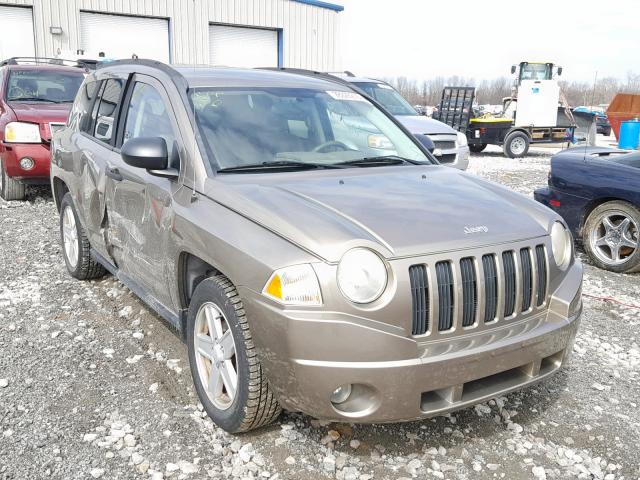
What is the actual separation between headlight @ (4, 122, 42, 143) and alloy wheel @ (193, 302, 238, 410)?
20.5 ft

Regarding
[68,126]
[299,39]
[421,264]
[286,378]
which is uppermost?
[299,39]

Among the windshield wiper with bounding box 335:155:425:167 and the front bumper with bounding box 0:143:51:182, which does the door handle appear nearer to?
the windshield wiper with bounding box 335:155:425:167

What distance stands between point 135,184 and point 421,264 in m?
2.05

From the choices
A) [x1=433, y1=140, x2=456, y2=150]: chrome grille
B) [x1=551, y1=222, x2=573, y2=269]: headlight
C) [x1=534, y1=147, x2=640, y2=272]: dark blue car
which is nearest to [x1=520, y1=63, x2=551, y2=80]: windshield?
[x1=433, y1=140, x2=456, y2=150]: chrome grille

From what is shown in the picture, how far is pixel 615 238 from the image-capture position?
625 cm

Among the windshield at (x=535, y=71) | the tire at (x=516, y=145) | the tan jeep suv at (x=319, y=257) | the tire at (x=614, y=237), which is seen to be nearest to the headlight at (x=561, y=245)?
the tan jeep suv at (x=319, y=257)

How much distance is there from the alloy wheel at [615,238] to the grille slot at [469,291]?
13.1ft

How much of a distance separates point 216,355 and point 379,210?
1104 millimetres

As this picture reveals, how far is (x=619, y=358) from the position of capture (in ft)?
14.0

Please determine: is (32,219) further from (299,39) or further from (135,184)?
(299,39)

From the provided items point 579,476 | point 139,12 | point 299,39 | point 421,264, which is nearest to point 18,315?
point 421,264

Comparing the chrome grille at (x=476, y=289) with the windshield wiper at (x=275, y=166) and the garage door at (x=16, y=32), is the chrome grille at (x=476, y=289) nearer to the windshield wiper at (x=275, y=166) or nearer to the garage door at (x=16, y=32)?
the windshield wiper at (x=275, y=166)

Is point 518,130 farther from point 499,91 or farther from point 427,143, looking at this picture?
point 499,91

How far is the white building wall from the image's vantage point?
61.8ft
